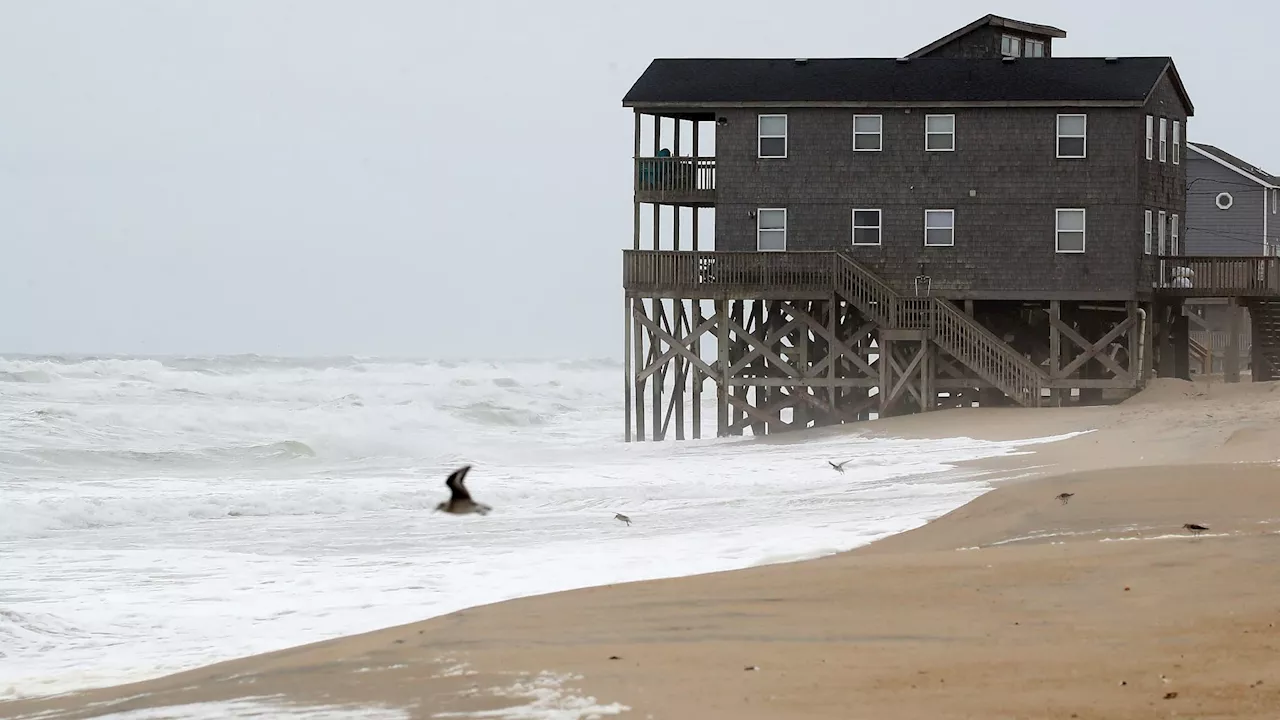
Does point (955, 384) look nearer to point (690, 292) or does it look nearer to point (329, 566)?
point (690, 292)

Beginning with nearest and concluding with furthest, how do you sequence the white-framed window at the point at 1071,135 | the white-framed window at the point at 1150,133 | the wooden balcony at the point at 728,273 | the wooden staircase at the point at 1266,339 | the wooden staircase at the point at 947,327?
the wooden staircase at the point at 947,327
the wooden balcony at the point at 728,273
the white-framed window at the point at 1071,135
the white-framed window at the point at 1150,133
the wooden staircase at the point at 1266,339

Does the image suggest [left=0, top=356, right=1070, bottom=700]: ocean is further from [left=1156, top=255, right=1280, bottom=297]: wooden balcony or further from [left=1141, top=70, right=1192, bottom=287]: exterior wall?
[left=1156, top=255, right=1280, bottom=297]: wooden balcony

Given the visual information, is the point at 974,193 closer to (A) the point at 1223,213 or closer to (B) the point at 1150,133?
(B) the point at 1150,133

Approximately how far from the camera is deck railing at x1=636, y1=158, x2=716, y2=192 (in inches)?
1348

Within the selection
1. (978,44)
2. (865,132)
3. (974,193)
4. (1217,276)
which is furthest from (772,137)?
(1217,276)

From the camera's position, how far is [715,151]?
3444 centimetres

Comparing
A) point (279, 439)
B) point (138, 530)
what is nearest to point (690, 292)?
point (279, 439)

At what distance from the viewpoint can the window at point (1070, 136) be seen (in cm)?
3409

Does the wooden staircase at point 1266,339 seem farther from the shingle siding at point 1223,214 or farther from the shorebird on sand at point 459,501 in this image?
the shorebird on sand at point 459,501

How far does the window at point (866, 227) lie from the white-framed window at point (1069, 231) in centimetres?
387

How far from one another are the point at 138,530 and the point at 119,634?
762cm

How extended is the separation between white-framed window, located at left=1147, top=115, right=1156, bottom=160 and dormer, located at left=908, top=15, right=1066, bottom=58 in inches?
148

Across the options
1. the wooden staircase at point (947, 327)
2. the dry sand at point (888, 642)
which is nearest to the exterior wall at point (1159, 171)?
the wooden staircase at point (947, 327)

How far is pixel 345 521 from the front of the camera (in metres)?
19.8
